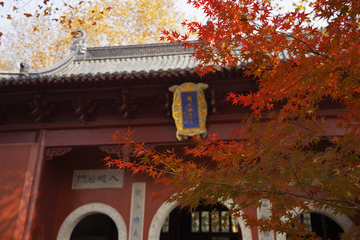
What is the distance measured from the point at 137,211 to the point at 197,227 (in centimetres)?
211

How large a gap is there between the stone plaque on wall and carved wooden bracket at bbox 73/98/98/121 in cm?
122

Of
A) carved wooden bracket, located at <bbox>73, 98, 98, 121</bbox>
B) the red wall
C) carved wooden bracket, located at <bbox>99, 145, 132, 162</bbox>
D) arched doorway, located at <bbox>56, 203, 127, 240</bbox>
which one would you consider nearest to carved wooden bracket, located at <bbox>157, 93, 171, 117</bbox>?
carved wooden bracket, located at <bbox>99, 145, 132, 162</bbox>

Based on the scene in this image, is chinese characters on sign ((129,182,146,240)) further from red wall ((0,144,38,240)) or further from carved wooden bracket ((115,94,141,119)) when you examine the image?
red wall ((0,144,38,240))

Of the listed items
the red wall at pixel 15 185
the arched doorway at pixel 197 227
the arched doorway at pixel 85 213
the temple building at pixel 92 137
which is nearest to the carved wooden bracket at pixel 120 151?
the temple building at pixel 92 137

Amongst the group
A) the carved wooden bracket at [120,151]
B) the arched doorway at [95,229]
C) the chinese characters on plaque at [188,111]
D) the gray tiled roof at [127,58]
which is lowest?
the arched doorway at [95,229]

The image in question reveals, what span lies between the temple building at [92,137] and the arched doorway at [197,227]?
60.6 inches

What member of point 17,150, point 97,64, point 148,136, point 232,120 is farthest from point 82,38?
point 232,120

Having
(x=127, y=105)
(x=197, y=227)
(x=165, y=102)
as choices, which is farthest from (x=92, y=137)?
(x=197, y=227)

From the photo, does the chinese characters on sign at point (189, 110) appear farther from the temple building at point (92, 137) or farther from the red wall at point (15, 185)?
the red wall at point (15, 185)

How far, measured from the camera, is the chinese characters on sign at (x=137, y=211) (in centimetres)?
528

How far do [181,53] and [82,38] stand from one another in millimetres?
2706

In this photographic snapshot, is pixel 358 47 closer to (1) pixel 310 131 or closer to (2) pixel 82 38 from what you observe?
(1) pixel 310 131

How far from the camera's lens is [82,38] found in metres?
7.85

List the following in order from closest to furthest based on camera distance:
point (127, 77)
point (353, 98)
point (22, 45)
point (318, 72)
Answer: point (318, 72)
point (353, 98)
point (127, 77)
point (22, 45)
